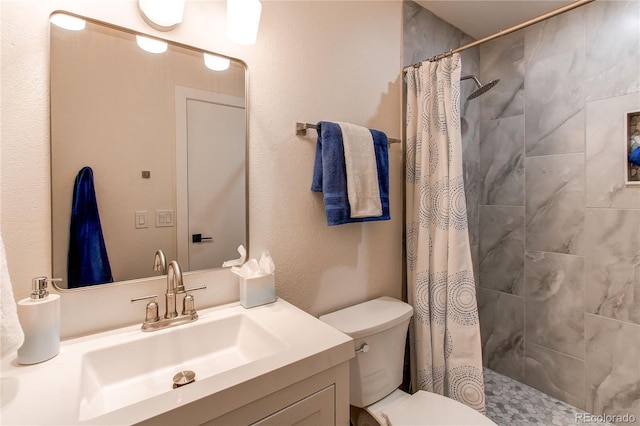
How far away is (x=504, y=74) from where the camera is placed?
2.14m

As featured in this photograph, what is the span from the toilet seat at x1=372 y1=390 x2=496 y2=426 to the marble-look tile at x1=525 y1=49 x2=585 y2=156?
1580 millimetres

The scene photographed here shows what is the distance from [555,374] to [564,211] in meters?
1.00

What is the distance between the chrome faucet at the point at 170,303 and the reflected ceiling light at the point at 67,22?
700 mm

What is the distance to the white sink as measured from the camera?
80 centimetres

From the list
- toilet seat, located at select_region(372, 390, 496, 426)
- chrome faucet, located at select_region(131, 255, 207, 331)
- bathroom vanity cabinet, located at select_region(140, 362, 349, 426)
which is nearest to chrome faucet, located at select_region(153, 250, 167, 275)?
chrome faucet, located at select_region(131, 255, 207, 331)

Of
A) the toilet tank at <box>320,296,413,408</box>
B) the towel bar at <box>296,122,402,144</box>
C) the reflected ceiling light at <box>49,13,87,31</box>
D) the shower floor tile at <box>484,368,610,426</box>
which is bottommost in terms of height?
the shower floor tile at <box>484,368,610,426</box>

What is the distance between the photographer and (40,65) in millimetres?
845

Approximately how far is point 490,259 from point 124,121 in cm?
231

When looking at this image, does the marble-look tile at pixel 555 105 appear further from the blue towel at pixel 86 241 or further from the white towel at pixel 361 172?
the blue towel at pixel 86 241

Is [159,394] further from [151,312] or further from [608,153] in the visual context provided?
[608,153]

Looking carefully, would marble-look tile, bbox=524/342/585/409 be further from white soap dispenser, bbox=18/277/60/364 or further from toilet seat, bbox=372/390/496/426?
white soap dispenser, bbox=18/277/60/364

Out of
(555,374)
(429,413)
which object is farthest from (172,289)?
(555,374)

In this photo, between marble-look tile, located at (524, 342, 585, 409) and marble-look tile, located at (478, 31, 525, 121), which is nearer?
marble-look tile, located at (524, 342, 585, 409)

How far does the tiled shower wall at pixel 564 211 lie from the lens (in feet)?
5.38
